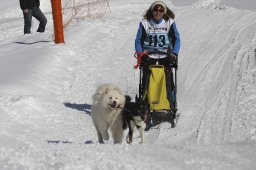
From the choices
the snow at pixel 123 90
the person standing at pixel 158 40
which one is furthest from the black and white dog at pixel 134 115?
the person standing at pixel 158 40

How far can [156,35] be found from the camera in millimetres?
7430

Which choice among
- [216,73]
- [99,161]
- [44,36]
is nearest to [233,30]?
[216,73]

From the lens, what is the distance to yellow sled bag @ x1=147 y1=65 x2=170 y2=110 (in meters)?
7.15

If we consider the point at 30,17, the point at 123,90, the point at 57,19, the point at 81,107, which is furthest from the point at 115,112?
the point at 30,17

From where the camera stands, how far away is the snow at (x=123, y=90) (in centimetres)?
467

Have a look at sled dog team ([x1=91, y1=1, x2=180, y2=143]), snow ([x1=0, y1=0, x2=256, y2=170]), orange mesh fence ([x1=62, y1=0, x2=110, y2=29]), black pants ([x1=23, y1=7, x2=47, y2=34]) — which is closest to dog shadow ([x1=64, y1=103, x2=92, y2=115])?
snow ([x1=0, y1=0, x2=256, y2=170])

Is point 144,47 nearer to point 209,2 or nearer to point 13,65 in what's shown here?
point 13,65

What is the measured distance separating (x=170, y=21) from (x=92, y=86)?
2.63 metres

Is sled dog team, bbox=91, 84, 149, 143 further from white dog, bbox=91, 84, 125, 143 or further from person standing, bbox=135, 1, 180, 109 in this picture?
person standing, bbox=135, 1, 180, 109

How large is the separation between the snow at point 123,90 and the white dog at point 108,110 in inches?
14.3

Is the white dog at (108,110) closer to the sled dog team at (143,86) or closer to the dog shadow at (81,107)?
the sled dog team at (143,86)

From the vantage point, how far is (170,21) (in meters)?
7.45

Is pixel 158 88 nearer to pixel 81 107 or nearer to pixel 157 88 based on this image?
pixel 157 88

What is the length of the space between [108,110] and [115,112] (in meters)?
0.08
